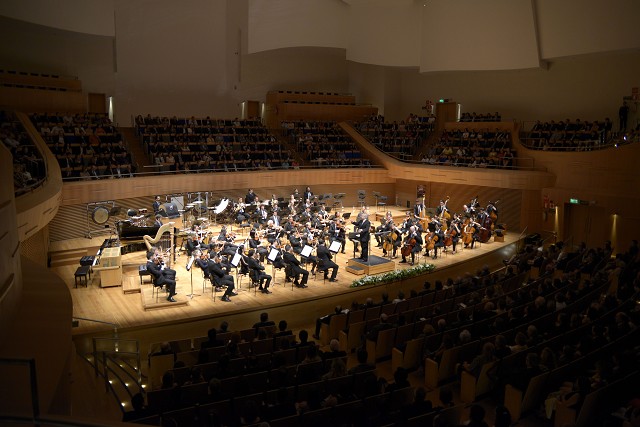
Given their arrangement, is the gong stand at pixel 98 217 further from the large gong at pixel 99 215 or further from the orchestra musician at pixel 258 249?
the orchestra musician at pixel 258 249

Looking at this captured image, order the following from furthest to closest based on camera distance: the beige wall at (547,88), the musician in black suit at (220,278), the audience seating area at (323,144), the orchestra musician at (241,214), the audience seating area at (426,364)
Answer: the audience seating area at (323,144) < the beige wall at (547,88) < the orchestra musician at (241,214) < the musician in black suit at (220,278) < the audience seating area at (426,364)

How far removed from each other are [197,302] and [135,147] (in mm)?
9689

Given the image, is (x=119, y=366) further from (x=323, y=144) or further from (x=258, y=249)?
(x=323, y=144)

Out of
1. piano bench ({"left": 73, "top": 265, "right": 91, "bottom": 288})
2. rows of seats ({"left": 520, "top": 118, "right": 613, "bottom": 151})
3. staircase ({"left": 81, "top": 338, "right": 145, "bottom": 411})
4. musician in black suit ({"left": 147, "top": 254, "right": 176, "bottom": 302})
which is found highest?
rows of seats ({"left": 520, "top": 118, "right": 613, "bottom": 151})

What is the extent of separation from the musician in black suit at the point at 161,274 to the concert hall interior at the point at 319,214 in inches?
1.8

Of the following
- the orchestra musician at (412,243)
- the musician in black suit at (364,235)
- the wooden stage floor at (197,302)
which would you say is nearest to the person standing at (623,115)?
the wooden stage floor at (197,302)

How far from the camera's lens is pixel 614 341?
21.1ft

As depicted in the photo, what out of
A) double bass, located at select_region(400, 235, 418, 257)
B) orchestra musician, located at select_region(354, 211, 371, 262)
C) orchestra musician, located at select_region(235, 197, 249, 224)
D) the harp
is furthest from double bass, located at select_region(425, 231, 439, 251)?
the harp

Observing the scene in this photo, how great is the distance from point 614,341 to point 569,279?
11.4 feet

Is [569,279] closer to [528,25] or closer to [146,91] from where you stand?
[528,25]

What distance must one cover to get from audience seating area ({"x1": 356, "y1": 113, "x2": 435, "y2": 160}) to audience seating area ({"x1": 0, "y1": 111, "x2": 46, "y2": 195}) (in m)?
12.9

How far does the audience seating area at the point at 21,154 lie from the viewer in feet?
34.4

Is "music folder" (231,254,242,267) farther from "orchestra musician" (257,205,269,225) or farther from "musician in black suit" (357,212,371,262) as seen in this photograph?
"orchestra musician" (257,205,269,225)

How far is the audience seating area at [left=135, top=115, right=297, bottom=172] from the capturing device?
57.0ft
